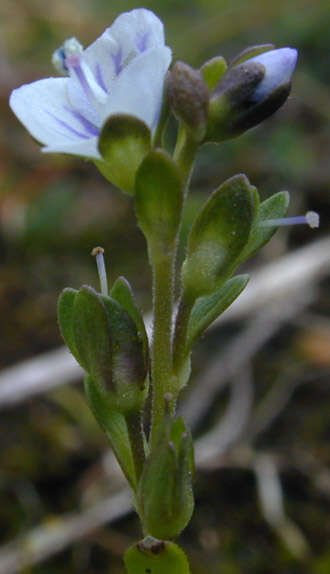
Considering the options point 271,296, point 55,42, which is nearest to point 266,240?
point 271,296

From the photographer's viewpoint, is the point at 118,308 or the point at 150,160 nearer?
the point at 150,160

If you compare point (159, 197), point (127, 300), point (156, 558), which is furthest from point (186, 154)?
point (156, 558)

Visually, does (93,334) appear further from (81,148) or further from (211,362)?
(211,362)

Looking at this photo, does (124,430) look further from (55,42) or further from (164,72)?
(55,42)

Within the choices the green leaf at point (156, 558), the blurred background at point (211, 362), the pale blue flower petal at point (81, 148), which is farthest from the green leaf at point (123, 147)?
the blurred background at point (211, 362)

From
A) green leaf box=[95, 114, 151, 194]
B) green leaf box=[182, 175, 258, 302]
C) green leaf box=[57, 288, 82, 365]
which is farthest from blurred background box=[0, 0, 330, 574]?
green leaf box=[95, 114, 151, 194]

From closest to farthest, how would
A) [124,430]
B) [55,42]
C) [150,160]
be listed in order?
[150,160], [124,430], [55,42]

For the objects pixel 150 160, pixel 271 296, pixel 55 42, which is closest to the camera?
pixel 150 160

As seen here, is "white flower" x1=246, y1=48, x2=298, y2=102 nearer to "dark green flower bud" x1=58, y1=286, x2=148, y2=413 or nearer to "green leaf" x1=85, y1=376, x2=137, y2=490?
"dark green flower bud" x1=58, y1=286, x2=148, y2=413
